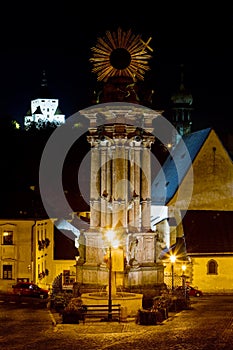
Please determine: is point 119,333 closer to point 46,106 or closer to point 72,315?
point 72,315

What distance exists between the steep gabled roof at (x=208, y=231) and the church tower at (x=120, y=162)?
13530 mm

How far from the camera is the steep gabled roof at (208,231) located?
41219 millimetres

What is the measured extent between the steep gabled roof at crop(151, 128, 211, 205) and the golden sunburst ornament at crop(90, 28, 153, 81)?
17.2 meters

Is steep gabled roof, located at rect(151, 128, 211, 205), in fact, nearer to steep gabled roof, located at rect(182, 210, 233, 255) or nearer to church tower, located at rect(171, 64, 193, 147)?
steep gabled roof, located at rect(182, 210, 233, 255)

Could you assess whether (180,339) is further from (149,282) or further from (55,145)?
(55,145)

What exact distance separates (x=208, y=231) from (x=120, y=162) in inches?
608

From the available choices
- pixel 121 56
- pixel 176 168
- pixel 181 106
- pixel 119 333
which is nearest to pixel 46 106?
pixel 181 106

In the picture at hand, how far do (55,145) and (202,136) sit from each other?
2672cm

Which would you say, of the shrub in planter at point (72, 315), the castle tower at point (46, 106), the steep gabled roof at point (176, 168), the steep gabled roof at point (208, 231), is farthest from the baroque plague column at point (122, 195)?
the castle tower at point (46, 106)

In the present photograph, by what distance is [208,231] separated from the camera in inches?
1663

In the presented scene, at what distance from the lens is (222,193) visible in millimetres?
45594

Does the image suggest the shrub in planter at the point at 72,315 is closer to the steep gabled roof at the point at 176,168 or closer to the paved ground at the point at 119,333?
the paved ground at the point at 119,333

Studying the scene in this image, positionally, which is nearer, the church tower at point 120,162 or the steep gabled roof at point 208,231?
the church tower at point 120,162

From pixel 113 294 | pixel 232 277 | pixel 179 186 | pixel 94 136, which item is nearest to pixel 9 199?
pixel 179 186
